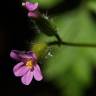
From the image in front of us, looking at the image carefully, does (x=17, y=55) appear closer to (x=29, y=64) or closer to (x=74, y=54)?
(x=29, y=64)

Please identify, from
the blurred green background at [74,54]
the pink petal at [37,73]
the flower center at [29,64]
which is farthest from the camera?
the blurred green background at [74,54]

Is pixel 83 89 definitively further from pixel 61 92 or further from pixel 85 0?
pixel 85 0

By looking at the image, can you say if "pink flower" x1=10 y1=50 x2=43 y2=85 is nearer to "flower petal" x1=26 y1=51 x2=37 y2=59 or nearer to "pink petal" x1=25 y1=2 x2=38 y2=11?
"flower petal" x1=26 y1=51 x2=37 y2=59

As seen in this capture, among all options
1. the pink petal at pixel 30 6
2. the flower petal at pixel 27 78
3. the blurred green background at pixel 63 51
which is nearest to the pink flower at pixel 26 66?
the flower petal at pixel 27 78

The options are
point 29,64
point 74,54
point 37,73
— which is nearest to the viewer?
point 37,73

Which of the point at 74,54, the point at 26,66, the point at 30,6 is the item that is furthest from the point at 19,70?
the point at 74,54

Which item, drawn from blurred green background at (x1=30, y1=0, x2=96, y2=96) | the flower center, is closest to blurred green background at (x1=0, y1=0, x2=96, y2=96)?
blurred green background at (x1=30, y1=0, x2=96, y2=96)

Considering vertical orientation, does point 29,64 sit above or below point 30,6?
below

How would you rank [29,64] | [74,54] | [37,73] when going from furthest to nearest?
[74,54] < [29,64] < [37,73]

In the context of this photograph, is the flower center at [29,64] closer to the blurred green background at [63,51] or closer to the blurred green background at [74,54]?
the blurred green background at [63,51]
